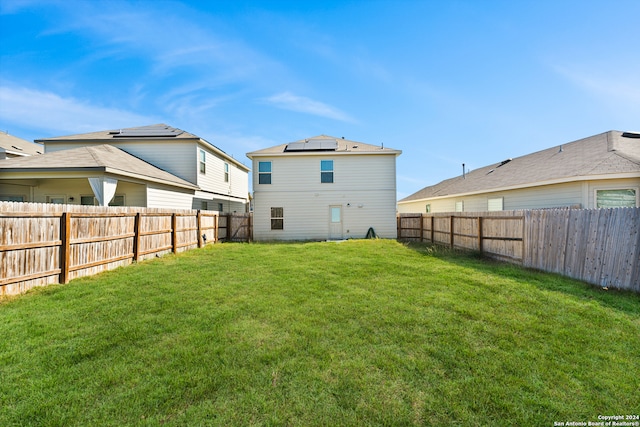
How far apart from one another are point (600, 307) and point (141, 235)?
1158 centimetres

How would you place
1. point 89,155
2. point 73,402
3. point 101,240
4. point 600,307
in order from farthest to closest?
1. point 89,155
2. point 101,240
3. point 600,307
4. point 73,402

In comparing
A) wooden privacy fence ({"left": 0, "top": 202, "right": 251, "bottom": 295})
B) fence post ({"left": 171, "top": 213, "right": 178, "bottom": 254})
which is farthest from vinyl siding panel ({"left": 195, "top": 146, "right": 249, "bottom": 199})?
wooden privacy fence ({"left": 0, "top": 202, "right": 251, "bottom": 295})

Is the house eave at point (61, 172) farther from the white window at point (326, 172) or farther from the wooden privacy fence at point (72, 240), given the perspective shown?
the white window at point (326, 172)

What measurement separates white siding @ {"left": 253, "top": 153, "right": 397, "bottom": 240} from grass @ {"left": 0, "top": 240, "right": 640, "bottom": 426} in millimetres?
9334

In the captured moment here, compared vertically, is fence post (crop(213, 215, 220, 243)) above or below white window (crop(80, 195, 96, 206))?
below

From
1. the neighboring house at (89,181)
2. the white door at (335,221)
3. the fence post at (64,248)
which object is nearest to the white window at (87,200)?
the neighboring house at (89,181)

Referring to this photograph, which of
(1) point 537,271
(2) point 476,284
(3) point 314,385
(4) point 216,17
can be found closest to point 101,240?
(3) point 314,385

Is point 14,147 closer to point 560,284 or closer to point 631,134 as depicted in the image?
point 560,284

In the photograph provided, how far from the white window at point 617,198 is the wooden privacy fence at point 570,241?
15.3ft

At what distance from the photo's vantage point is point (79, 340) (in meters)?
3.63

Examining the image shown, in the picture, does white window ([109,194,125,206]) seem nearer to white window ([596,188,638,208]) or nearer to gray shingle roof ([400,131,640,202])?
gray shingle roof ([400,131,640,202])

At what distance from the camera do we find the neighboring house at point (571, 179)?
32.7ft

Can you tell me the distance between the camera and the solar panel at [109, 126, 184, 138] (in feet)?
50.3

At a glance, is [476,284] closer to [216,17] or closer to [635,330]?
[635,330]
